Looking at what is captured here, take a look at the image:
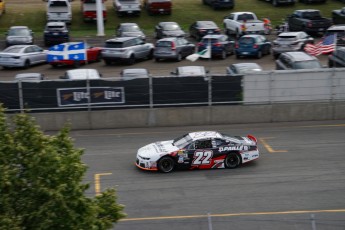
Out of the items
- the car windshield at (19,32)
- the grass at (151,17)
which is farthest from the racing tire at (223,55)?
the car windshield at (19,32)

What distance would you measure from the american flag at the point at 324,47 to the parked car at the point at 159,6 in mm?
16868

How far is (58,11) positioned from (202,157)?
101ft

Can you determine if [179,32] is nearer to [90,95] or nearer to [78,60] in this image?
[78,60]

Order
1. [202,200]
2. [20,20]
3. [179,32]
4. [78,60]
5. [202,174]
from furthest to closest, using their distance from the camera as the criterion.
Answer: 1. [20,20]
2. [179,32]
3. [78,60]
4. [202,174]
5. [202,200]

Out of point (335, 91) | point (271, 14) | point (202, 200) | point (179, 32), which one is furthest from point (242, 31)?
point (202, 200)

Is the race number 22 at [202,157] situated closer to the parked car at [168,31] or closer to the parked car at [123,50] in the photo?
the parked car at [123,50]

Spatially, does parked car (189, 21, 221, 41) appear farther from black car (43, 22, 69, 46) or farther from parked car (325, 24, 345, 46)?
black car (43, 22, 69, 46)

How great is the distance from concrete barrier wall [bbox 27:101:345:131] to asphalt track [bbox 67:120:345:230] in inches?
31.7

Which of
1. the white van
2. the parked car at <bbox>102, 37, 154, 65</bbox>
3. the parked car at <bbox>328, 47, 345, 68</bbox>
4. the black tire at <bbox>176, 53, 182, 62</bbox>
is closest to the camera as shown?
the parked car at <bbox>328, 47, 345, 68</bbox>

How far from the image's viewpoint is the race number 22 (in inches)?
736

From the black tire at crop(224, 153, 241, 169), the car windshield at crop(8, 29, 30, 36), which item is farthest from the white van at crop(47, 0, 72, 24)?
the black tire at crop(224, 153, 241, 169)

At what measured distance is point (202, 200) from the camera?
1647cm

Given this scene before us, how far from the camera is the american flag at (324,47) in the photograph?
109 feet

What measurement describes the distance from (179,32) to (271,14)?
11997 mm
